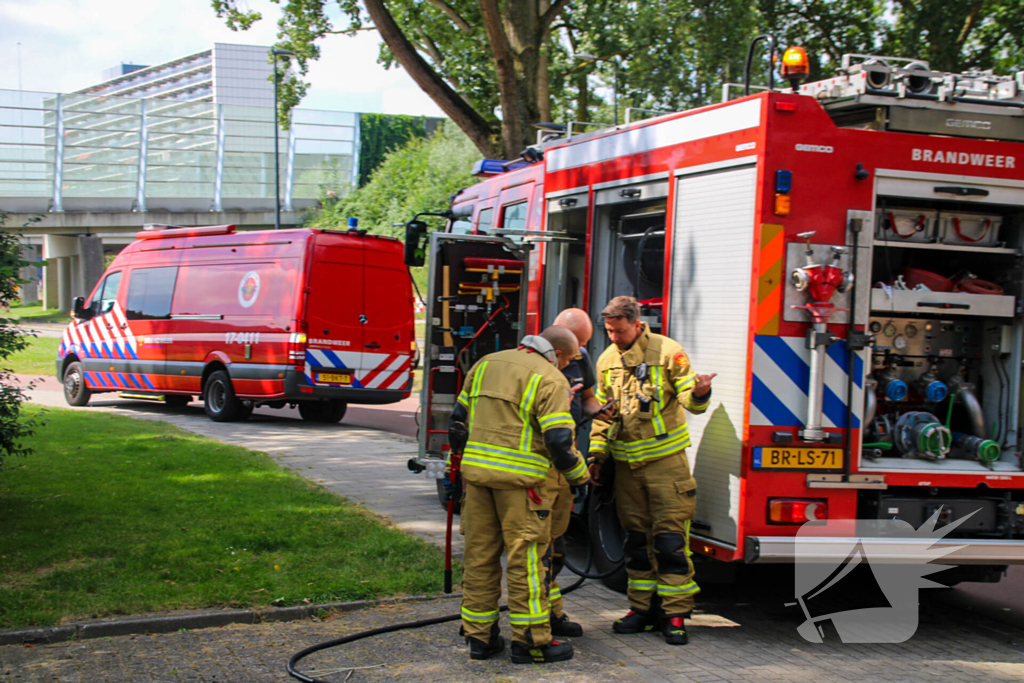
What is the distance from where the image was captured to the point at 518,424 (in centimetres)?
473

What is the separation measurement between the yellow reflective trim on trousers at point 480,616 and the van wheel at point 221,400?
9780mm

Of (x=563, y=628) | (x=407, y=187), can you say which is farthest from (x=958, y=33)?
(x=407, y=187)

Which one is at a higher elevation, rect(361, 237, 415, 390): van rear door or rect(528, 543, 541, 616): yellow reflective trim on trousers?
rect(361, 237, 415, 390): van rear door

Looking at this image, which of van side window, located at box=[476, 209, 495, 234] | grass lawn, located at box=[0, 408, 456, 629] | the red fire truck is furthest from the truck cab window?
the red fire truck

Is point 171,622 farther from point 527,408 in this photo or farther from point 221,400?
point 221,400

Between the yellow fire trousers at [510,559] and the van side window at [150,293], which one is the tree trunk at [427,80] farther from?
the yellow fire trousers at [510,559]

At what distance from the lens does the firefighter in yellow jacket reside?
5.14 meters

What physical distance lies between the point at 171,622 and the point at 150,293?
432 inches

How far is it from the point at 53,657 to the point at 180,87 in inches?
5269

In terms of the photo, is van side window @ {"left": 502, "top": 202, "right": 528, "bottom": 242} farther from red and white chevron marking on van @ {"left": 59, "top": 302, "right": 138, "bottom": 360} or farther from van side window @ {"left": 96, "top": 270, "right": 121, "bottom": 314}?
van side window @ {"left": 96, "top": 270, "right": 121, "bottom": 314}

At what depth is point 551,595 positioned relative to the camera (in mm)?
5109

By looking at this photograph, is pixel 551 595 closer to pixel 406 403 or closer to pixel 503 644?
pixel 503 644

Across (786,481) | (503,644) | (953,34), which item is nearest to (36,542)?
(503,644)

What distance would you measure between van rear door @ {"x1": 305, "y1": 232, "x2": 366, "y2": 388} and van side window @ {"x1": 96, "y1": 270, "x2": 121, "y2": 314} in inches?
182
